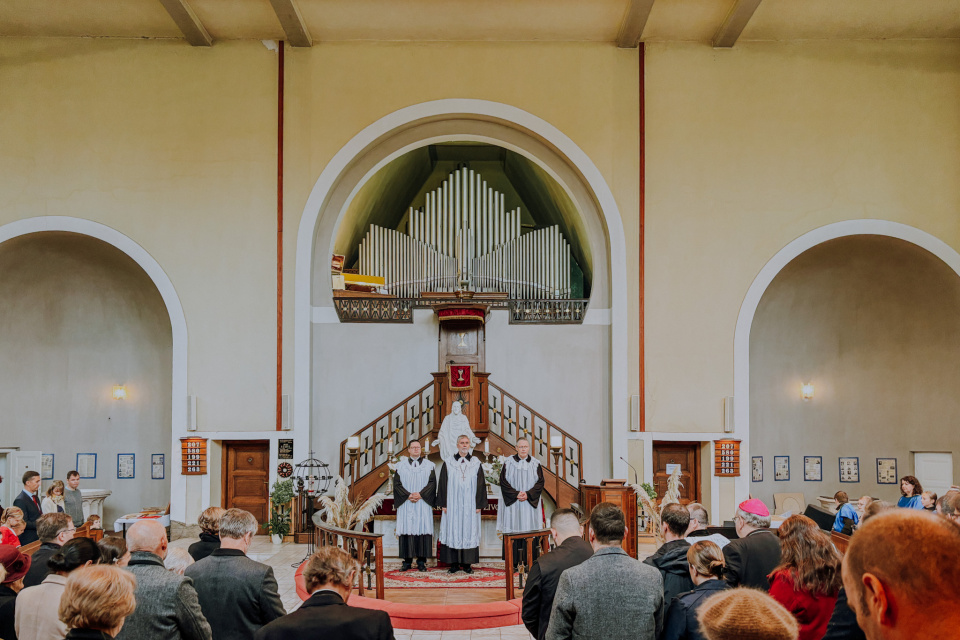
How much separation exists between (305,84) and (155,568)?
33.1 feet

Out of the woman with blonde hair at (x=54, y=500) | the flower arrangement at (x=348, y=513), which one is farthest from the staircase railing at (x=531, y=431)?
the woman with blonde hair at (x=54, y=500)

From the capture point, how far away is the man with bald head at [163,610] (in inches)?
125

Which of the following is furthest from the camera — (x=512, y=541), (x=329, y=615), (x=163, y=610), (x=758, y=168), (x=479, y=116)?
(x=479, y=116)

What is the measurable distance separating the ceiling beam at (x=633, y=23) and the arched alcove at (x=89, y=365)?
8425 millimetres

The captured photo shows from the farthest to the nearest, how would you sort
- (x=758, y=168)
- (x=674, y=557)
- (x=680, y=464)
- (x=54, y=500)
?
(x=680, y=464)
(x=758, y=168)
(x=54, y=500)
(x=674, y=557)

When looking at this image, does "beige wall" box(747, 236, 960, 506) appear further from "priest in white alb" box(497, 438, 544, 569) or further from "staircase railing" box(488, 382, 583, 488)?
"priest in white alb" box(497, 438, 544, 569)

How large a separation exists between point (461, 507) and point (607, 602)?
5584 millimetres

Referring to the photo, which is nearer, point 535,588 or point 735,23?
point 535,588

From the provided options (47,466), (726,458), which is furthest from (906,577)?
(47,466)

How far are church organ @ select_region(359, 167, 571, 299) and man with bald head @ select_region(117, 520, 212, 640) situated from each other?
10282mm

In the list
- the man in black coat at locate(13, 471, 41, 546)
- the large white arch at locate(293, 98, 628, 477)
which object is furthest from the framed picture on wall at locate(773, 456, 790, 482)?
the man in black coat at locate(13, 471, 41, 546)

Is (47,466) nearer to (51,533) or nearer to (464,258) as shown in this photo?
(464,258)

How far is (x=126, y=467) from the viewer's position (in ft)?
42.4

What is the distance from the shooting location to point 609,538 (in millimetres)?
3529
